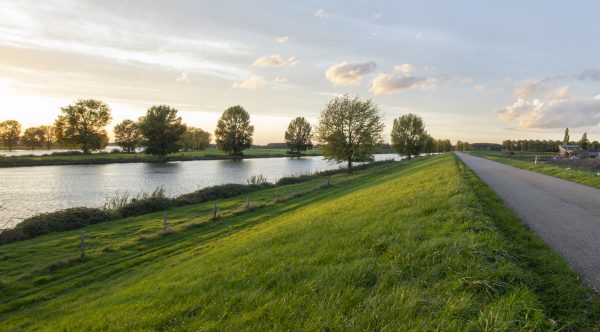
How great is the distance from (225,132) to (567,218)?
107334 millimetres

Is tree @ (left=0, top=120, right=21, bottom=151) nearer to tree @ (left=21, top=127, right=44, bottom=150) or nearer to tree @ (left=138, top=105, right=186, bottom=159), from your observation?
tree @ (left=21, top=127, right=44, bottom=150)

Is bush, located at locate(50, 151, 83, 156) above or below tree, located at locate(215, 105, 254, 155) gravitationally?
below

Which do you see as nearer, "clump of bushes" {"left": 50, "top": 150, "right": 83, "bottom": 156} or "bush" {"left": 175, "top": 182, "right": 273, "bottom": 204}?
"bush" {"left": 175, "top": 182, "right": 273, "bottom": 204}

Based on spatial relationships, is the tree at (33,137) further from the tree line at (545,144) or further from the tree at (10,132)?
the tree line at (545,144)

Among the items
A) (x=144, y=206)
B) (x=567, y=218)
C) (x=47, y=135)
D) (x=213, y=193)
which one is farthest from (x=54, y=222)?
(x=47, y=135)

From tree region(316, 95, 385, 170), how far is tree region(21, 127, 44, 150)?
156536mm

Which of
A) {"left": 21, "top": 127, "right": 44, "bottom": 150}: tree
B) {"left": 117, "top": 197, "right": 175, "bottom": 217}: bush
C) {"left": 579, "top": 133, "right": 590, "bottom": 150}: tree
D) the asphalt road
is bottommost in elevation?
{"left": 117, "top": 197, "right": 175, "bottom": 217}: bush

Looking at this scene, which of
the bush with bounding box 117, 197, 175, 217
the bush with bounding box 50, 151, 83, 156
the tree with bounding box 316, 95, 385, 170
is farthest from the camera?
the bush with bounding box 50, 151, 83, 156

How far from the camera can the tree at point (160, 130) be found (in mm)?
93900

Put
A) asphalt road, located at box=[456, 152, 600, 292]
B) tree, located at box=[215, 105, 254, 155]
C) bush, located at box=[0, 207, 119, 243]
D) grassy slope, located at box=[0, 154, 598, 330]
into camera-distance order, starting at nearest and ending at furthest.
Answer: grassy slope, located at box=[0, 154, 598, 330]
asphalt road, located at box=[456, 152, 600, 292]
bush, located at box=[0, 207, 119, 243]
tree, located at box=[215, 105, 254, 155]

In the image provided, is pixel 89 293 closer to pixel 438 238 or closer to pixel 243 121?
pixel 438 238

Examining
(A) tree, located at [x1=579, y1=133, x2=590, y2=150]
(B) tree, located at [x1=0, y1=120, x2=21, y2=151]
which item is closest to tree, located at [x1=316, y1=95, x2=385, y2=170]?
(A) tree, located at [x1=579, y1=133, x2=590, y2=150]

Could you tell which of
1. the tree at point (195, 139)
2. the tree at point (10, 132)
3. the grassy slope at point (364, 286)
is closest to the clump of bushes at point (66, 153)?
the tree at point (195, 139)

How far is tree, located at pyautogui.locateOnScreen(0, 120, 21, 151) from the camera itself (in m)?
133
